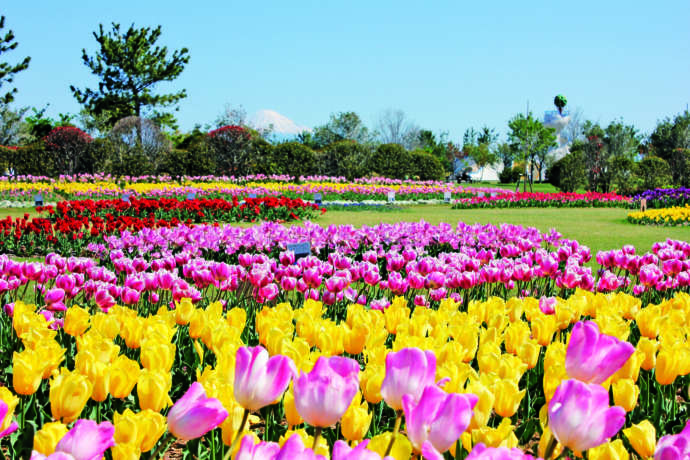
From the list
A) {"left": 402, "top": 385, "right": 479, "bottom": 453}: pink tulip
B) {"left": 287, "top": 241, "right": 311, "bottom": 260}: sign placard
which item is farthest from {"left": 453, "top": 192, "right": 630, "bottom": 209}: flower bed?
{"left": 402, "top": 385, "right": 479, "bottom": 453}: pink tulip

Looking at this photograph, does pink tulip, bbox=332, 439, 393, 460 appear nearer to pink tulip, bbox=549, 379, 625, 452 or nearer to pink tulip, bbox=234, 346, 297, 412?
pink tulip, bbox=234, 346, 297, 412

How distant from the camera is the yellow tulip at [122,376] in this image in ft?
5.41

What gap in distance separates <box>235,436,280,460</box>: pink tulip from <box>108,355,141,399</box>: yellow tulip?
28.6 inches

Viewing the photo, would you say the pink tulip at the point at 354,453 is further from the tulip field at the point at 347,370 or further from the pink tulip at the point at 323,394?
the pink tulip at the point at 323,394

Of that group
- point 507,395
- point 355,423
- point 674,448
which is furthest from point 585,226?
point 674,448

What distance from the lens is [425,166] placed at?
31703 millimetres

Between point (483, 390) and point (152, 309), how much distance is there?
2.74 meters

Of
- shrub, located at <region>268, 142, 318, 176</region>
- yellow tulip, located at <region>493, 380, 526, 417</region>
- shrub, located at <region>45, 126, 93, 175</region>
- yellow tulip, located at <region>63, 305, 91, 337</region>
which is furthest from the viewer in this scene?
shrub, located at <region>268, 142, 318, 176</region>

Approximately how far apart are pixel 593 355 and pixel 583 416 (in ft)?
0.95

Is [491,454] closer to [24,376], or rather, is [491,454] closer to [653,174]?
[24,376]

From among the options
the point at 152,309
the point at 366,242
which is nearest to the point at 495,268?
the point at 152,309

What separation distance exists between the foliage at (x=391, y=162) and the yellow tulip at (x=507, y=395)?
1129 inches

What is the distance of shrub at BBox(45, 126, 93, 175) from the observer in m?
26.1

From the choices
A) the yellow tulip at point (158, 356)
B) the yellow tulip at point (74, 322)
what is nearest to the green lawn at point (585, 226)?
the yellow tulip at point (74, 322)
